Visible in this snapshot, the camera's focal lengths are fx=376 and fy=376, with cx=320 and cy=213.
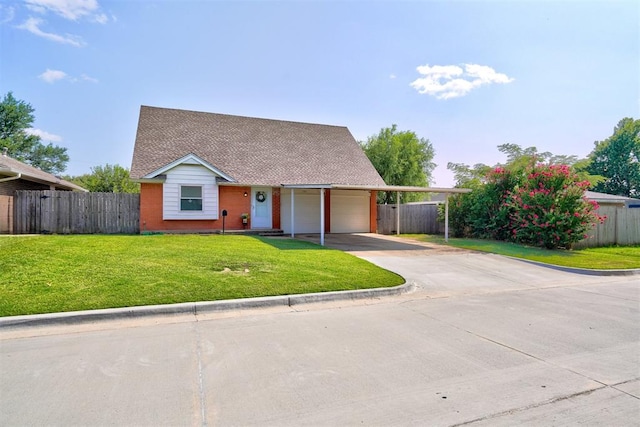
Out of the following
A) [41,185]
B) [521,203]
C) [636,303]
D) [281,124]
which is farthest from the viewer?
[281,124]

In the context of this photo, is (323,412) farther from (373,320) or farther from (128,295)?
(128,295)

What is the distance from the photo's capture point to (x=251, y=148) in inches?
773

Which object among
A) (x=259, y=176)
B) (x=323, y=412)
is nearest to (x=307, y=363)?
(x=323, y=412)

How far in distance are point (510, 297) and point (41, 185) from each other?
22832 mm

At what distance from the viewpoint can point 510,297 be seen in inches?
296

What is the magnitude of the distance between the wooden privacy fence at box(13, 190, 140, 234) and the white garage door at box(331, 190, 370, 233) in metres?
9.43

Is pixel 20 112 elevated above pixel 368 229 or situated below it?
above

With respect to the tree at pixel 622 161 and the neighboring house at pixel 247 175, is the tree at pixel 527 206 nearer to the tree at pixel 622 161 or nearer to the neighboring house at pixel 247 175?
the neighboring house at pixel 247 175

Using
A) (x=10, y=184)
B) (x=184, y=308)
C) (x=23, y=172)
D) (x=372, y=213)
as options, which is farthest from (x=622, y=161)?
(x=10, y=184)

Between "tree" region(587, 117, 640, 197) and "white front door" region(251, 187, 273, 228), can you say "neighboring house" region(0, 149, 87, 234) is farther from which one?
"tree" region(587, 117, 640, 197)

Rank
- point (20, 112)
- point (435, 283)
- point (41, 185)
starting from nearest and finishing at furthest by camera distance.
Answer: point (435, 283)
point (41, 185)
point (20, 112)

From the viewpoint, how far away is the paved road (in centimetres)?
310

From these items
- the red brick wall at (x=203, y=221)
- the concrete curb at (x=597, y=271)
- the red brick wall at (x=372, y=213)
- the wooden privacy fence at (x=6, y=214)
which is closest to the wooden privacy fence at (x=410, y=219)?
the red brick wall at (x=372, y=213)

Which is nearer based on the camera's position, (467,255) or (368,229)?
(467,255)
